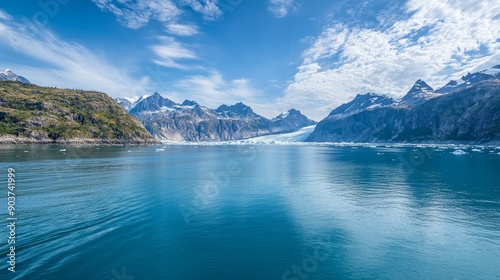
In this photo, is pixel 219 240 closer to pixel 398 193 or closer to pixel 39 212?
pixel 39 212

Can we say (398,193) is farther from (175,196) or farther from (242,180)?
(175,196)

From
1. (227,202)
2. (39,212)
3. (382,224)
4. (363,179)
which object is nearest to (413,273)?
(382,224)

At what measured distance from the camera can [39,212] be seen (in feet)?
125

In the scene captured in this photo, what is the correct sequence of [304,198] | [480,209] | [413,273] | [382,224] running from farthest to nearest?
[304,198], [480,209], [382,224], [413,273]

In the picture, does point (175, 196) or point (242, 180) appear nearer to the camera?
point (175, 196)

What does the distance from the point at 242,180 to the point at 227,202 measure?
24.6 m

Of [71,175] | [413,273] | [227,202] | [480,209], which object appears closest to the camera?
[413,273]

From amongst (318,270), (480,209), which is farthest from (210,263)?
(480,209)

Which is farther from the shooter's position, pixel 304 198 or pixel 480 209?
pixel 304 198

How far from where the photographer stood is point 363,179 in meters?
76.4

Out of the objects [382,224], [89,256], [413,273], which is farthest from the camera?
[382,224]

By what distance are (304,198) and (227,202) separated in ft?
51.6

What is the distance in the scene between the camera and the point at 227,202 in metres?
49.1

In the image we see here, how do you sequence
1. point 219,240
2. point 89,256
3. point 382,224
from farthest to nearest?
point 382,224
point 219,240
point 89,256
